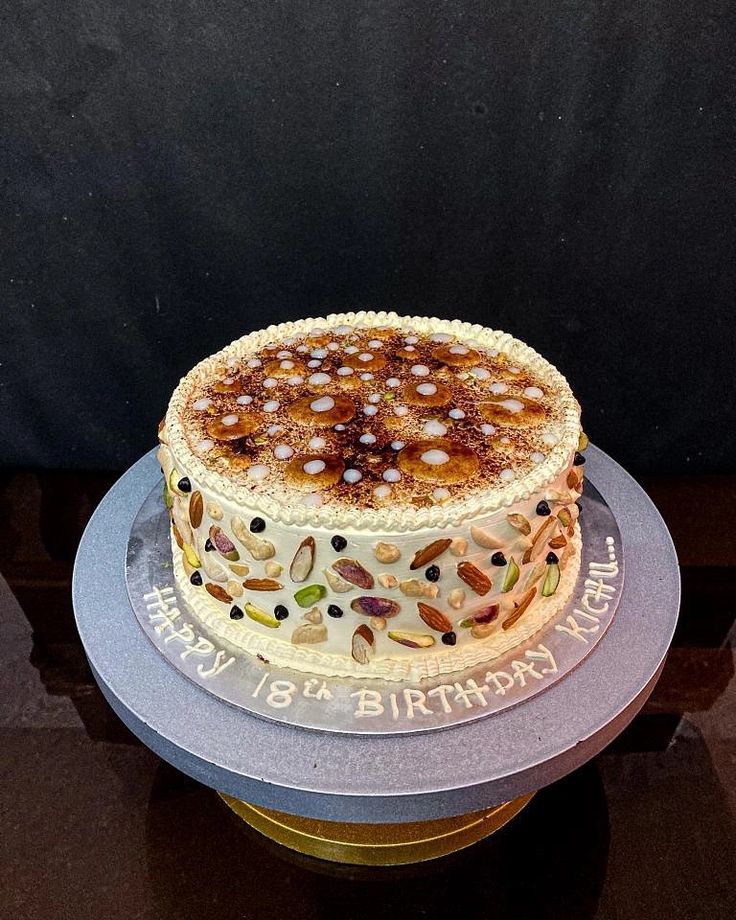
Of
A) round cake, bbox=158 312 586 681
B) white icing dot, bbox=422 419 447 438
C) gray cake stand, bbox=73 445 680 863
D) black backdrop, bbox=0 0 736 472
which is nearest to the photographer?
gray cake stand, bbox=73 445 680 863

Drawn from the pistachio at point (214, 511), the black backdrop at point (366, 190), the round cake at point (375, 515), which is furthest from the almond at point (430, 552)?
the black backdrop at point (366, 190)

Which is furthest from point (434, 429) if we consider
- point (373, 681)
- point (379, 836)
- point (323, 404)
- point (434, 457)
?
point (379, 836)

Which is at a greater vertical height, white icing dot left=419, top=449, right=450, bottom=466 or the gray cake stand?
white icing dot left=419, top=449, right=450, bottom=466

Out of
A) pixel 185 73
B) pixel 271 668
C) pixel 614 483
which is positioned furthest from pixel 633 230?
pixel 271 668

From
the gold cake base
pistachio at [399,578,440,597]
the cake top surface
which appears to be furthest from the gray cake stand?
the cake top surface

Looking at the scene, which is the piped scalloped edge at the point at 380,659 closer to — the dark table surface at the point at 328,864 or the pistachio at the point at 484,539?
the pistachio at the point at 484,539

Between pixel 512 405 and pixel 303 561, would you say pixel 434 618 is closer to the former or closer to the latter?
pixel 303 561

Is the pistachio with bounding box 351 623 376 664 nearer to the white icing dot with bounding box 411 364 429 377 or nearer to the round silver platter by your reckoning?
the round silver platter
